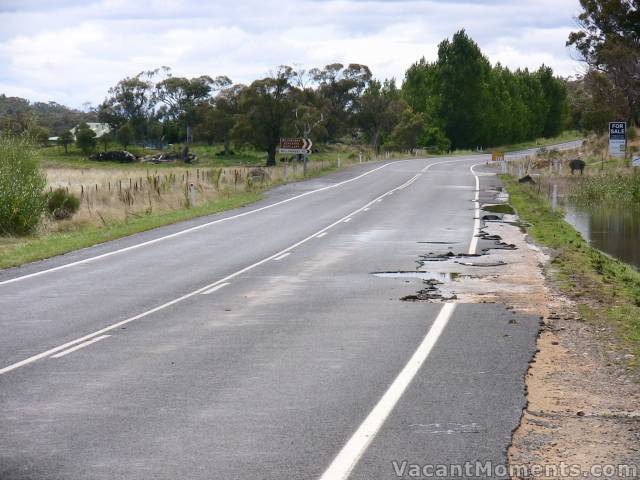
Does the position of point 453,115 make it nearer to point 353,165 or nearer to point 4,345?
point 353,165

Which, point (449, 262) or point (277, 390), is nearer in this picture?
→ point (277, 390)

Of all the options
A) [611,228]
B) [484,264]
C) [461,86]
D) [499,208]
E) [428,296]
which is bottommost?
[611,228]

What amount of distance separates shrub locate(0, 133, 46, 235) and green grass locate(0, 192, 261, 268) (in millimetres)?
558

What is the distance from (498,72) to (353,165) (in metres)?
52.4

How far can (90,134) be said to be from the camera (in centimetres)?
11675

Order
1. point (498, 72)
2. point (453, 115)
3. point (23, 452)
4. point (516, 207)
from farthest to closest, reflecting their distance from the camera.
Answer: point (498, 72) < point (453, 115) < point (516, 207) < point (23, 452)

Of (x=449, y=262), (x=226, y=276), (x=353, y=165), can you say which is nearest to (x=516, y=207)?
(x=449, y=262)

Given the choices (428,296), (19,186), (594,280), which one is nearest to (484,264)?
(594,280)

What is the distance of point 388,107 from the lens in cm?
10912

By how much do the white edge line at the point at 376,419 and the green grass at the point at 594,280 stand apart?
241 centimetres

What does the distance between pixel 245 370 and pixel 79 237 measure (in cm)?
1601

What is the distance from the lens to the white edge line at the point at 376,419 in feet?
20.1

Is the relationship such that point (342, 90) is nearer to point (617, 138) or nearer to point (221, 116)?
point (221, 116)

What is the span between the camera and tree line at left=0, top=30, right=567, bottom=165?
331ft
